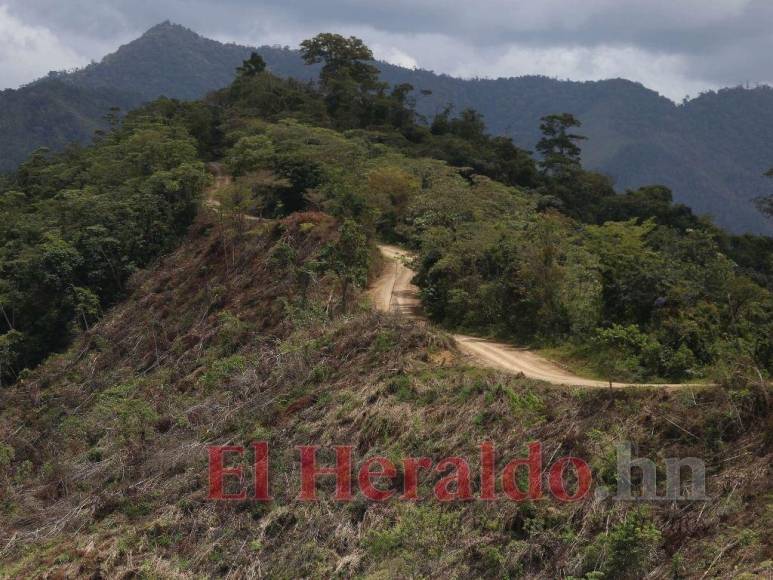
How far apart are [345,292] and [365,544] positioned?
10.0 m

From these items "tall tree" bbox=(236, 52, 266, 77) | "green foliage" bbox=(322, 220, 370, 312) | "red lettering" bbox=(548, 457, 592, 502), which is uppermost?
"tall tree" bbox=(236, 52, 266, 77)

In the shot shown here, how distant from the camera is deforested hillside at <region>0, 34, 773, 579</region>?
9.73 metres

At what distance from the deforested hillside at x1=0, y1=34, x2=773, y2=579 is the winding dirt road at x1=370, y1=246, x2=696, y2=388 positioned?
A: 1.73 feet

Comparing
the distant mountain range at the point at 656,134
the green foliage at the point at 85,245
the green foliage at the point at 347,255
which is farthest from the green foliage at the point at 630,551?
the distant mountain range at the point at 656,134

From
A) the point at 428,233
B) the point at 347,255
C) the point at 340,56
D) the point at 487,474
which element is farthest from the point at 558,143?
the point at 487,474

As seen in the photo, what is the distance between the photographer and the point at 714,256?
17.8 meters

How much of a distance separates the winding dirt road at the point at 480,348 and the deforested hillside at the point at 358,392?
0.53m

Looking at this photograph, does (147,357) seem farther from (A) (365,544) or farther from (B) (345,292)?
(A) (365,544)

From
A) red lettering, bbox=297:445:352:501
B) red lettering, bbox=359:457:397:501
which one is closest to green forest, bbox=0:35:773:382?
red lettering, bbox=359:457:397:501

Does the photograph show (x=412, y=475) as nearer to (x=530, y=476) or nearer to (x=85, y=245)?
(x=530, y=476)

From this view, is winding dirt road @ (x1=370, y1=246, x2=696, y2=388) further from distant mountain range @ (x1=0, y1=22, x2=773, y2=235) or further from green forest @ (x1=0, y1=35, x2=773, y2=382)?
distant mountain range @ (x1=0, y1=22, x2=773, y2=235)

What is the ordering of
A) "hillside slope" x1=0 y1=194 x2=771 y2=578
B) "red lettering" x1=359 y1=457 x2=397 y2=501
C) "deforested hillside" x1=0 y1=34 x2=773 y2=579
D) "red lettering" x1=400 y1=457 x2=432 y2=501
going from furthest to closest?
"red lettering" x1=359 y1=457 x2=397 y2=501 < "red lettering" x1=400 y1=457 x2=432 y2=501 < "deforested hillside" x1=0 y1=34 x2=773 y2=579 < "hillside slope" x1=0 y1=194 x2=771 y2=578

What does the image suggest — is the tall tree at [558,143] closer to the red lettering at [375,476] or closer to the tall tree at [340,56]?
the tall tree at [340,56]

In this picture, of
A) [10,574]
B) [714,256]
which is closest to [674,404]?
[714,256]
